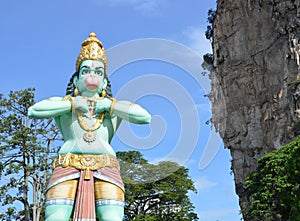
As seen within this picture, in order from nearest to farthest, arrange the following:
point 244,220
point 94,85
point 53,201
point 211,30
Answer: point 53,201 → point 94,85 → point 244,220 → point 211,30

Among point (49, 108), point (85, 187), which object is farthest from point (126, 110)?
point (85, 187)

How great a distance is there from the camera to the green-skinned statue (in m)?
5.12

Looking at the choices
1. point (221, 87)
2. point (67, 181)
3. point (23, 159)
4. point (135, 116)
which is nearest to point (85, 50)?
point (135, 116)

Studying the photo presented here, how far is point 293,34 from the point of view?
22594 mm

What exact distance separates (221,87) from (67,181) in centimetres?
2161

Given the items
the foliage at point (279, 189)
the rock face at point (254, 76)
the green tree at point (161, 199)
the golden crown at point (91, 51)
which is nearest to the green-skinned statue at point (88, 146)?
the golden crown at point (91, 51)

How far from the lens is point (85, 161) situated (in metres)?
5.29

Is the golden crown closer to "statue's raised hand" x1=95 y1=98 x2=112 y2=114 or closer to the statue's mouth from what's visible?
the statue's mouth

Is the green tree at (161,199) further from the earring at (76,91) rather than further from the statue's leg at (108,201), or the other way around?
the statue's leg at (108,201)

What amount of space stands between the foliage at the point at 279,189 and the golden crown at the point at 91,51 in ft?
38.8

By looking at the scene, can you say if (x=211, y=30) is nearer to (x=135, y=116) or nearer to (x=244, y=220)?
(x=244, y=220)

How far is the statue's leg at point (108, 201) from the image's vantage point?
5145 millimetres

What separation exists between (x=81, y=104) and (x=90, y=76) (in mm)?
368

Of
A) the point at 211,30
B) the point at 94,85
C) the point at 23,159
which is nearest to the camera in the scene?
the point at 94,85
